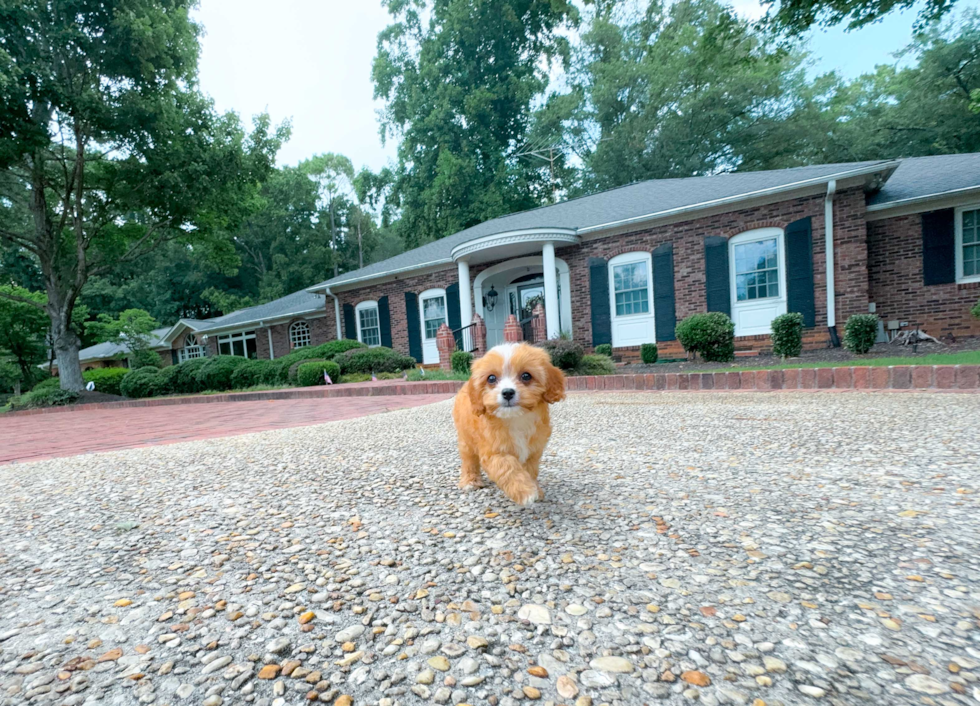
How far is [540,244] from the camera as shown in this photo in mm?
12281

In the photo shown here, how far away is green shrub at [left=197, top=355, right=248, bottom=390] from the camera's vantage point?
12.6 m

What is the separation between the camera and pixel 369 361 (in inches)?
472

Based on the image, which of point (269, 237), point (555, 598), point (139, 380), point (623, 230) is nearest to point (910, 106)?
point (623, 230)

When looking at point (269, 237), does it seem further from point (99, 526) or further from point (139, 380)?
point (99, 526)

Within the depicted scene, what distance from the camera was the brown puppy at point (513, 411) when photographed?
192 centimetres

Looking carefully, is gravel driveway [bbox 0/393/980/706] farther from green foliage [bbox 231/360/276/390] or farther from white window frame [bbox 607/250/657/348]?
green foliage [bbox 231/360/276/390]

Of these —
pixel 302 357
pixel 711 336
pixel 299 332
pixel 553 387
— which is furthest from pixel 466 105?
pixel 553 387

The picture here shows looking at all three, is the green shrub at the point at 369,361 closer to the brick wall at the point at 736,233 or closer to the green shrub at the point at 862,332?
the brick wall at the point at 736,233

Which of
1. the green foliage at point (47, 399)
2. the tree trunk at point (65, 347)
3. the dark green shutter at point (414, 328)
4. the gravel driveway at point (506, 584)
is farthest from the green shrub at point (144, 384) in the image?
the gravel driveway at point (506, 584)

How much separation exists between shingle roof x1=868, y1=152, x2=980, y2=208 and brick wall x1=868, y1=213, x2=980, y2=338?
53 centimetres

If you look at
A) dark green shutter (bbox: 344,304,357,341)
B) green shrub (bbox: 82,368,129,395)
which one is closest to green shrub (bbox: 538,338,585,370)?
dark green shutter (bbox: 344,304,357,341)

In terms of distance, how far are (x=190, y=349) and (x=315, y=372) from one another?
21.0 meters

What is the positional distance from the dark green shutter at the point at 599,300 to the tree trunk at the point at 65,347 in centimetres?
1527

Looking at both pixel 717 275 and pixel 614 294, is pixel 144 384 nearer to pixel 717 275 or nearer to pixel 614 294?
pixel 614 294
